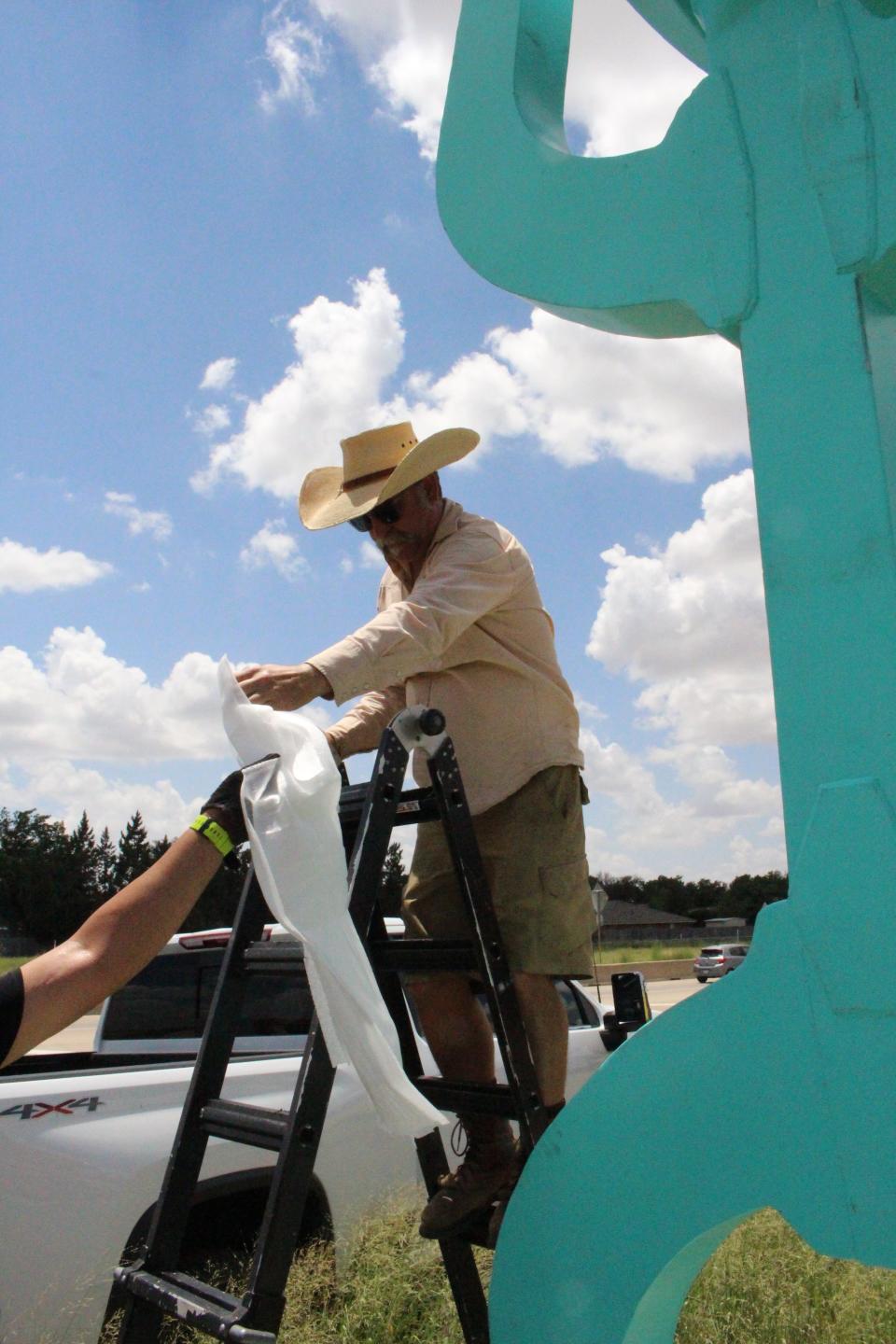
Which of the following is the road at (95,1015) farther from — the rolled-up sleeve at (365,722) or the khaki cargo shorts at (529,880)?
the khaki cargo shorts at (529,880)

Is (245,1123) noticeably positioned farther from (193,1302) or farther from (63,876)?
(63,876)

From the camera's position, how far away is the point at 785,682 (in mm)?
1862

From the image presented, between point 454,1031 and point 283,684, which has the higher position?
point 283,684

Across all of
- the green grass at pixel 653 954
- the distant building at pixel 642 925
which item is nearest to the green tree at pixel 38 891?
the green grass at pixel 653 954

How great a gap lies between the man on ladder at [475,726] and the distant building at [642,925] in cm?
7296

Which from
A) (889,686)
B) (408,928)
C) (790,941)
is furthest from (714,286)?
(408,928)

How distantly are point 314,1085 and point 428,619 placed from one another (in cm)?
103

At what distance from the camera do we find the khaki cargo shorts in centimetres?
254

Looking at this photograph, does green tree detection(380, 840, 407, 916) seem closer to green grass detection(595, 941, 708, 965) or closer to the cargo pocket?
green grass detection(595, 941, 708, 965)

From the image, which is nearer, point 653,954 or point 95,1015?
point 95,1015

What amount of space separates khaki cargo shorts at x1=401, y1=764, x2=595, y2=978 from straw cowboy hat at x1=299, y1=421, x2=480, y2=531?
84 cm

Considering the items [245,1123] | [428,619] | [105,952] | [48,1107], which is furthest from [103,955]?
[48,1107]

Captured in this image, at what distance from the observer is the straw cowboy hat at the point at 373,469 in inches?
109

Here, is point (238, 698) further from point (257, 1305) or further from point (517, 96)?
point (517, 96)
